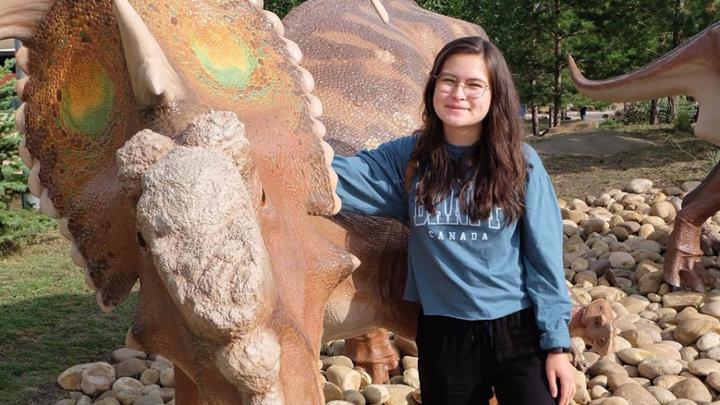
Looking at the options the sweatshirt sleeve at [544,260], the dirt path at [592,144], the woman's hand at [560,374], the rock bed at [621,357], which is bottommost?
the dirt path at [592,144]

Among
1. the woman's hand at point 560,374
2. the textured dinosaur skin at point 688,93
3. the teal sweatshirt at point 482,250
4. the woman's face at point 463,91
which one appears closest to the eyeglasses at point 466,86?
the woman's face at point 463,91

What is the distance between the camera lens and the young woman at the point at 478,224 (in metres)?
2.23

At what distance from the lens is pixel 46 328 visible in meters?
4.70

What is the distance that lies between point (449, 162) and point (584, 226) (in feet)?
15.5

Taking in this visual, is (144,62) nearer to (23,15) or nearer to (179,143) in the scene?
(179,143)

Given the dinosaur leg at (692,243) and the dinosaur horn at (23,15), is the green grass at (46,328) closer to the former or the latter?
the dinosaur horn at (23,15)

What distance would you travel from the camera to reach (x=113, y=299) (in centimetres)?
186

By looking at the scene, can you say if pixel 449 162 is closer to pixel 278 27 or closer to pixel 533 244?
pixel 533 244

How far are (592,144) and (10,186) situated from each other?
763 cm

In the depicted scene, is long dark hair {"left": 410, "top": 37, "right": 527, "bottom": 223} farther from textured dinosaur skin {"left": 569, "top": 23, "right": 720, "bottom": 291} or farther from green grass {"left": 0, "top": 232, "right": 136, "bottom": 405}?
textured dinosaur skin {"left": 569, "top": 23, "right": 720, "bottom": 291}

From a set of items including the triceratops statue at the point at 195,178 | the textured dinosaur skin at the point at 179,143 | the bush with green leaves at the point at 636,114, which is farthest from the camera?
the bush with green leaves at the point at 636,114

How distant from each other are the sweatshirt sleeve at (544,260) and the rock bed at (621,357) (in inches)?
59.6

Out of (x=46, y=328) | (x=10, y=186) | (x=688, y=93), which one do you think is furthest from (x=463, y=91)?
(x=10, y=186)

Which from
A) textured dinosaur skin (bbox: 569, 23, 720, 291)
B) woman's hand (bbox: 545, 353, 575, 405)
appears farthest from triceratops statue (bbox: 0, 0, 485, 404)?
textured dinosaur skin (bbox: 569, 23, 720, 291)
